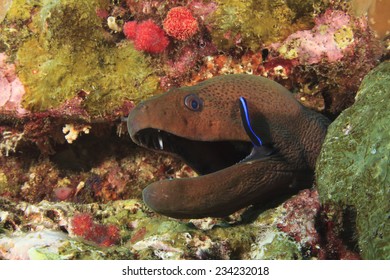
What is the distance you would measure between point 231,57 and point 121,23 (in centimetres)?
130

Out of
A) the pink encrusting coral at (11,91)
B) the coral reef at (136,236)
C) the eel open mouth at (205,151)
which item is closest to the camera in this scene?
the coral reef at (136,236)

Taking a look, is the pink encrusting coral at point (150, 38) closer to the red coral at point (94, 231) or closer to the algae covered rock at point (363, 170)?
the red coral at point (94, 231)

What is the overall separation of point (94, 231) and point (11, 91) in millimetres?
1851

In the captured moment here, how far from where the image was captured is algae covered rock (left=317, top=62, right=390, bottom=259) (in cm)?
235

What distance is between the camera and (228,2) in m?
4.00

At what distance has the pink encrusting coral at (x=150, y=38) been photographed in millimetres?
4023

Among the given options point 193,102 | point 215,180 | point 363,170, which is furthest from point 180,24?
point 363,170

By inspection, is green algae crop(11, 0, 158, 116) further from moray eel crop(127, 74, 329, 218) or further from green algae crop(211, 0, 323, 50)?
moray eel crop(127, 74, 329, 218)

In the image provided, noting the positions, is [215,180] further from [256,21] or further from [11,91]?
[11,91]

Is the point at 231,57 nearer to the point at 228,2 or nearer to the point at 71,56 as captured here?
the point at 228,2

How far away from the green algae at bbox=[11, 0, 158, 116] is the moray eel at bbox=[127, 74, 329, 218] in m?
1.11

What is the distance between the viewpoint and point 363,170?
253 centimetres

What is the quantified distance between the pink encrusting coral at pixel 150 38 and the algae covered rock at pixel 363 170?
78.2 inches

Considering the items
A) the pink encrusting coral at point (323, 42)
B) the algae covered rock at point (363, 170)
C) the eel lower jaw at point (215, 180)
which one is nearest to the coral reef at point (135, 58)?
the pink encrusting coral at point (323, 42)
